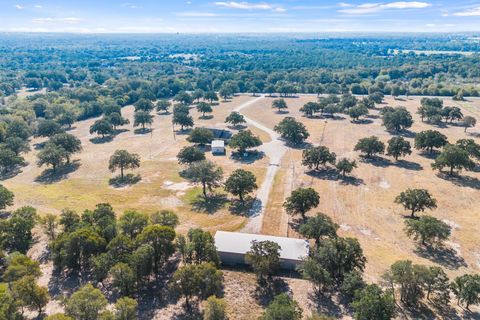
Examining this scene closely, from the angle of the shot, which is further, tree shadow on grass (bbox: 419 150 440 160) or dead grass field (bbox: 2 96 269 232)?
tree shadow on grass (bbox: 419 150 440 160)

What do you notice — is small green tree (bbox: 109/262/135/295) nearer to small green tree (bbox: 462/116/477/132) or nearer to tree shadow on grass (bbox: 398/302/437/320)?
tree shadow on grass (bbox: 398/302/437/320)

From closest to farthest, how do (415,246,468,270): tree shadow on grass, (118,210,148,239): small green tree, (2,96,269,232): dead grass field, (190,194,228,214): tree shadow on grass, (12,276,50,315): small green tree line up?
1. (12,276,50,315): small green tree
2. (415,246,468,270): tree shadow on grass
3. (118,210,148,239): small green tree
4. (2,96,269,232): dead grass field
5. (190,194,228,214): tree shadow on grass

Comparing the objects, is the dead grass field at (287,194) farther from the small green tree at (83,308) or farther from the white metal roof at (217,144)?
the small green tree at (83,308)

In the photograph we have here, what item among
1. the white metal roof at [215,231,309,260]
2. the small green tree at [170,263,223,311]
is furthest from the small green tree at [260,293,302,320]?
the white metal roof at [215,231,309,260]

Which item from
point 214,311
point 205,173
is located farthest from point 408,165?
point 214,311

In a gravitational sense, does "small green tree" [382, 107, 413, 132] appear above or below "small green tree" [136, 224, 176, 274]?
above

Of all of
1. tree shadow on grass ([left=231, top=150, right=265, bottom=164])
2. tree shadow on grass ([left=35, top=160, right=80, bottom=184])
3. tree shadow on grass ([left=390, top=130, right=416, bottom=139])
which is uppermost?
tree shadow on grass ([left=390, top=130, right=416, bottom=139])

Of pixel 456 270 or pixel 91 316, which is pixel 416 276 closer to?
pixel 456 270
